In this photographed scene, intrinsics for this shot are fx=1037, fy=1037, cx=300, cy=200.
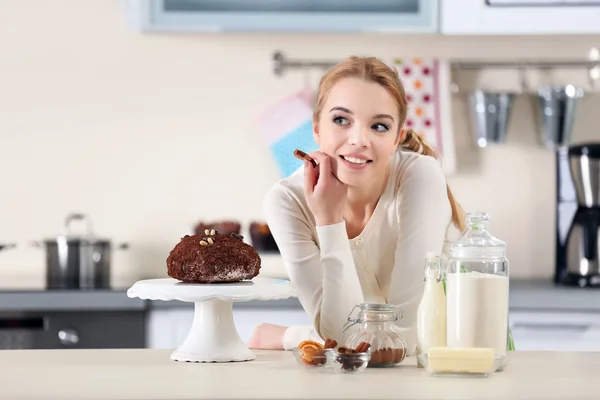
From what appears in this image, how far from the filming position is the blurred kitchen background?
326cm

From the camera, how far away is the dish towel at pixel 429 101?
3.20 metres

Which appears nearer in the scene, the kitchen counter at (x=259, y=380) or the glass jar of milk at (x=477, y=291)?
the kitchen counter at (x=259, y=380)

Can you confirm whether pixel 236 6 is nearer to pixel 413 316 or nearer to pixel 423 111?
pixel 423 111

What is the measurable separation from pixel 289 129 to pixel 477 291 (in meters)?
1.85

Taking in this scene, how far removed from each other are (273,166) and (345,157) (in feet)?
5.09

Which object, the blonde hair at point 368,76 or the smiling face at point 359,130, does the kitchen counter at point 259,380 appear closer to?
the smiling face at point 359,130

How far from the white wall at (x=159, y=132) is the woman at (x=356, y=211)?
135 centimetres

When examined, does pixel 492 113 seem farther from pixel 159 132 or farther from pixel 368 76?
pixel 368 76

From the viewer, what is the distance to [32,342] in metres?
2.80

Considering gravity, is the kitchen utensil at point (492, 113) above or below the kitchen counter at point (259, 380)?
above

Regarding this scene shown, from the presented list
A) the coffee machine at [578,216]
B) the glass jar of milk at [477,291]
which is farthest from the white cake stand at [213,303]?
the coffee machine at [578,216]

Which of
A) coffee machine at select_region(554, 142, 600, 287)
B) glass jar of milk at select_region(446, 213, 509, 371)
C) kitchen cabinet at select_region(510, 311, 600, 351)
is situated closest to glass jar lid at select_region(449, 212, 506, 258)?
glass jar of milk at select_region(446, 213, 509, 371)

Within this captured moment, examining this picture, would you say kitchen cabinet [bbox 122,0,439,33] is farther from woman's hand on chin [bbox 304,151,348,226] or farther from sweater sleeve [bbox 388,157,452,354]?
woman's hand on chin [bbox 304,151,348,226]

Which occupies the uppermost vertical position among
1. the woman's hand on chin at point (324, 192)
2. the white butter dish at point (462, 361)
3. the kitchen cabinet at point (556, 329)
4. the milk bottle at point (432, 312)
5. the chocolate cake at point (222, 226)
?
the woman's hand on chin at point (324, 192)
